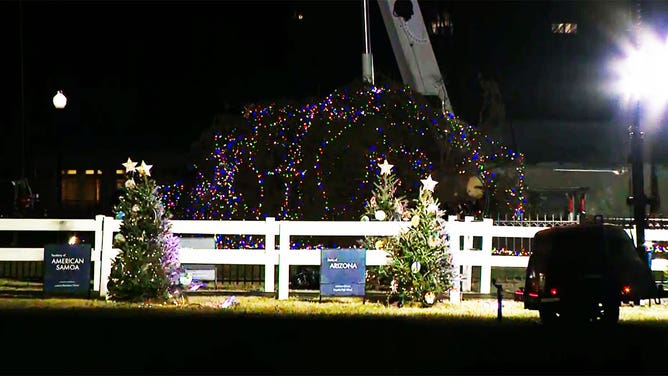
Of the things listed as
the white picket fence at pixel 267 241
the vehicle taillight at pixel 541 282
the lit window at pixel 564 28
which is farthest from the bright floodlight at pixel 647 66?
the lit window at pixel 564 28

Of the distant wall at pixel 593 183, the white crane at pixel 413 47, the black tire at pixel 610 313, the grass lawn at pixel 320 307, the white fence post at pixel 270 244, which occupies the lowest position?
the grass lawn at pixel 320 307

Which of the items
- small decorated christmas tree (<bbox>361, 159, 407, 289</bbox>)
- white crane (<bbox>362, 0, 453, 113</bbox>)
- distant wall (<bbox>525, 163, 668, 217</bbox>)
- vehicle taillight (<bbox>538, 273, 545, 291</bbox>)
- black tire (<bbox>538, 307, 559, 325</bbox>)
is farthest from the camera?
white crane (<bbox>362, 0, 453, 113</bbox>)

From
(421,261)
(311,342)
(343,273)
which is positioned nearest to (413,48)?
(343,273)

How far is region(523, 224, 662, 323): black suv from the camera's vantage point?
12.8m

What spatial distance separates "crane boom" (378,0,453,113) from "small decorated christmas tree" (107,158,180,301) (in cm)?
1400

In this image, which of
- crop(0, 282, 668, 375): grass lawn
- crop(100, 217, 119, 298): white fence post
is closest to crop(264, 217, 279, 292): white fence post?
crop(0, 282, 668, 375): grass lawn

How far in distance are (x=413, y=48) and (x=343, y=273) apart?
1372 cm

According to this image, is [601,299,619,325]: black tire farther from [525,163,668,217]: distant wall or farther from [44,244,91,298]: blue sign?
[525,163,668,217]: distant wall

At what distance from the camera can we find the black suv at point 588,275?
12781mm

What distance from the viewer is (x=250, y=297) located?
1752cm

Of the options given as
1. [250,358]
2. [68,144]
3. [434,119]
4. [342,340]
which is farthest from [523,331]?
[68,144]

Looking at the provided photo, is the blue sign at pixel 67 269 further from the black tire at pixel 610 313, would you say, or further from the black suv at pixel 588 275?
the black tire at pixel 610 313

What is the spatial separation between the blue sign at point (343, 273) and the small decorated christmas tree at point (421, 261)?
0.55 m

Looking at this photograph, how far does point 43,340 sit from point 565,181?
1991cm
